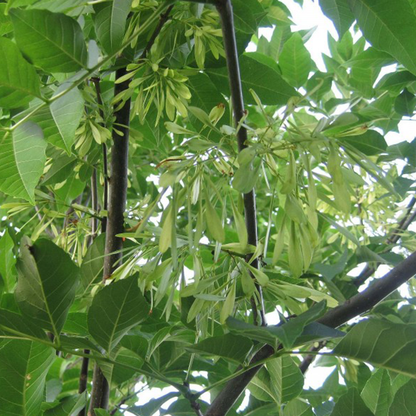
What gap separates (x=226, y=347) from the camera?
0.53 metres

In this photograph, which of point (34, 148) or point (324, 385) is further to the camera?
point (324, 385)

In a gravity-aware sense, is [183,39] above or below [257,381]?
above

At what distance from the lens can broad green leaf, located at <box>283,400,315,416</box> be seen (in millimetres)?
659

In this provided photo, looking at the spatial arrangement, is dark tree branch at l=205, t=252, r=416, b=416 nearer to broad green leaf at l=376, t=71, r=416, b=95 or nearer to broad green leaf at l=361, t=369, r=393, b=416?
broad green leaf at l=361, t=369, r=393, b=416

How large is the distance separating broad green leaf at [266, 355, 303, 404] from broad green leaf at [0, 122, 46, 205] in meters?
0.35

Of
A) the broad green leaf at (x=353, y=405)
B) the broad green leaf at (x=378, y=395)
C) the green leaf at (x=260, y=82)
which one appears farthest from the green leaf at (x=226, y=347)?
the green leaf at (x=260, y=82)

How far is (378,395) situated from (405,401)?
6.1 inches

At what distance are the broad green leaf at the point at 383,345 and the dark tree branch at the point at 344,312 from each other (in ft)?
0.38

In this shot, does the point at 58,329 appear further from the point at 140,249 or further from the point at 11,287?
the point at 11,287

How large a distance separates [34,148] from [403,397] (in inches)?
18.3

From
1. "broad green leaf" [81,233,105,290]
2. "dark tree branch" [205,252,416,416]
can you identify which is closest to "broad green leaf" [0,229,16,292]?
"broad green leaf" [81,233,105,290]

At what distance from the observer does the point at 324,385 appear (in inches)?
43.8

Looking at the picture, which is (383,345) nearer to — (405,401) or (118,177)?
(405,401)

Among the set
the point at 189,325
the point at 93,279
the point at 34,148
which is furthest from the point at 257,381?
the point at 34,148
